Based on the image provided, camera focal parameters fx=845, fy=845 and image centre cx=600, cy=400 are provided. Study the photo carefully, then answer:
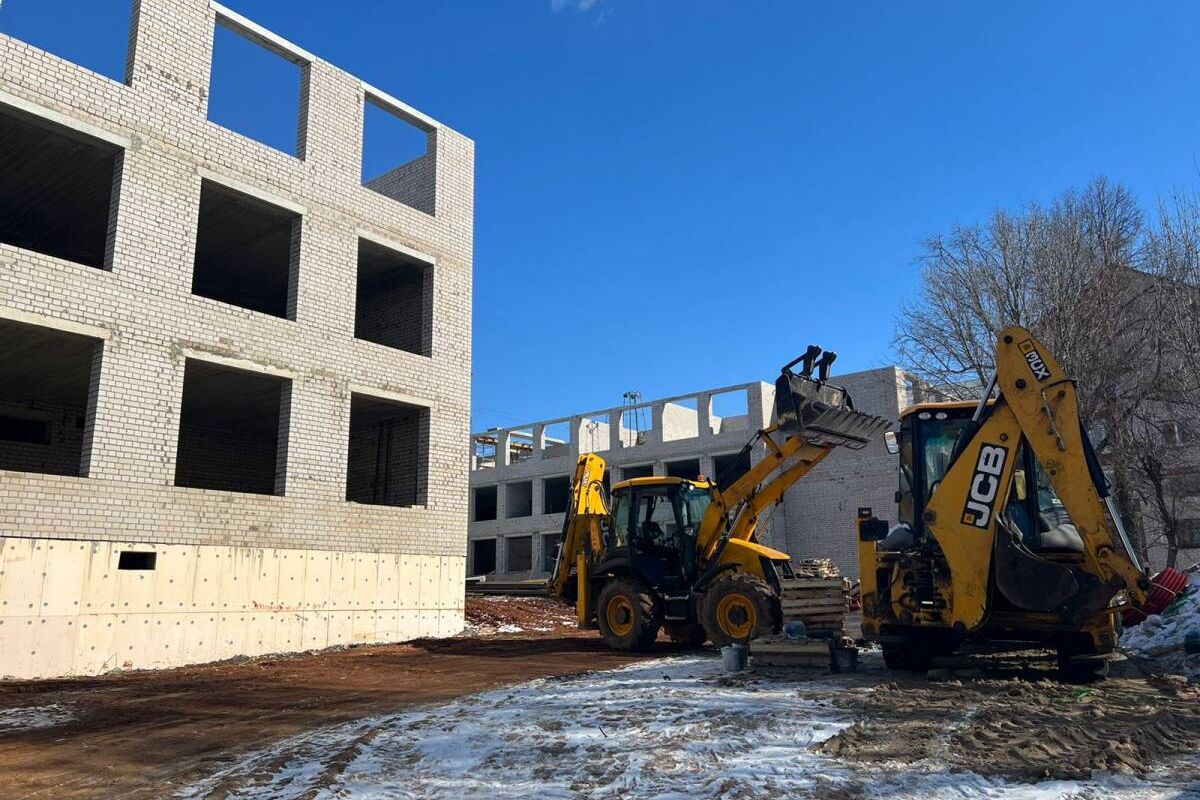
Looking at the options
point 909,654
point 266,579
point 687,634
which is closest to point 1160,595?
point 909,654

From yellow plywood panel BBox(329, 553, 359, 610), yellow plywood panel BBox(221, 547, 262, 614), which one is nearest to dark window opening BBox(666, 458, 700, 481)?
yellow plywood panel BBox(329, 553, 359, 610)

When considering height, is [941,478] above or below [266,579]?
above

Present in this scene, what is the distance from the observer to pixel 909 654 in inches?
366

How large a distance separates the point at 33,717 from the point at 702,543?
8.93m

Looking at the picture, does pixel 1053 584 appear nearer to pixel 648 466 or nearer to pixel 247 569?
pixel 247 569

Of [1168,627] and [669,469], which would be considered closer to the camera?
[1168,627]

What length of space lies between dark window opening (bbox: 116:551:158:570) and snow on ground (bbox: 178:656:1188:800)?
24.6 ft

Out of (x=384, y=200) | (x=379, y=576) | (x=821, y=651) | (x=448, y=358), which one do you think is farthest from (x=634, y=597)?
(x=384, y=200)

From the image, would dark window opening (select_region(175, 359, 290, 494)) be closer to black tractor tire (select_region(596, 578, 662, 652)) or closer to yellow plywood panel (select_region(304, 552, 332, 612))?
yellow plywood panel (select_region(304, 552, 332, 612))

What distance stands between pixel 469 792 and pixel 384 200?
50.8ft

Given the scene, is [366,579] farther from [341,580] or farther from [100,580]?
[100,580]

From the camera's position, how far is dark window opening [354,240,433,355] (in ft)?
63.7

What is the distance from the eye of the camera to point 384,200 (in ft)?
61.1

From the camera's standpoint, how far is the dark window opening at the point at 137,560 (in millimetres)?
13266
